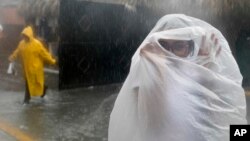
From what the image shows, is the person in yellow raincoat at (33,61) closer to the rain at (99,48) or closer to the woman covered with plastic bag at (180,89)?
the rain at (99,48)

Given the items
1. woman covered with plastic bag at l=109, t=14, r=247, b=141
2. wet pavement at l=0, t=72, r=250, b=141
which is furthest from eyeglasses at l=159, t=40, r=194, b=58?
wet pavement at l=0, t=72, r=250, b=141

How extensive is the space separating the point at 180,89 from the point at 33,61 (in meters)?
7.88

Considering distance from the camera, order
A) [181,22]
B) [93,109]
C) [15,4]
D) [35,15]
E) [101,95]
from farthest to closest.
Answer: [15,4]
[35,15]
[101,95]
[93,109]
[181,22]

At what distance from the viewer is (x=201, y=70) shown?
241cm

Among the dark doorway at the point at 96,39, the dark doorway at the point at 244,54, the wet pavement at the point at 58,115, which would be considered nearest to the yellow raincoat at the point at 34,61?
the wet pavement at the point at 58,115

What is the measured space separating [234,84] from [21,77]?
473 inches

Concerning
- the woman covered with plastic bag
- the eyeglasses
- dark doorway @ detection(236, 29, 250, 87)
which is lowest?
dark doorway @ detection(236, 29, 250, 87)

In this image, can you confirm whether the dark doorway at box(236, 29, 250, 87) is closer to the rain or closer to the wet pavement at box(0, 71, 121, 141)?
the rain

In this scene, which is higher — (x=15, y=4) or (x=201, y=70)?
(x=201, y=70)

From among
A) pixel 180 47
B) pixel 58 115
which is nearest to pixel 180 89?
pixel 180 47

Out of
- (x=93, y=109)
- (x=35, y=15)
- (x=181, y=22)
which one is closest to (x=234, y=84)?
(x=181, y=22)

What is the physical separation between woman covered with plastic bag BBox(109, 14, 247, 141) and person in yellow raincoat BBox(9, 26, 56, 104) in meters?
7.42

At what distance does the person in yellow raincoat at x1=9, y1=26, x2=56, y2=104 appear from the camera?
9883mm

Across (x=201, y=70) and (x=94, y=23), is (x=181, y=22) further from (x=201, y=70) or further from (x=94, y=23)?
(x=94, y=23)
